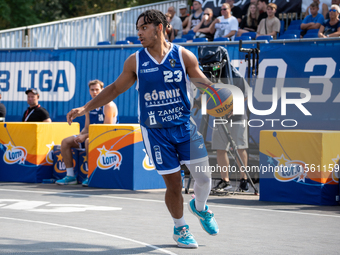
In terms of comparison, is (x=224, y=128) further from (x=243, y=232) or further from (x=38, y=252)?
(x=38, y=252)

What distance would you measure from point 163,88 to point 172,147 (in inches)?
21.0

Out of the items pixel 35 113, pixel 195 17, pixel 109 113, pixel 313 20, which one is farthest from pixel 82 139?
pixel 195 17

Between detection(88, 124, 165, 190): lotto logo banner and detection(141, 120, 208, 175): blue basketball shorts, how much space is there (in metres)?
4.29

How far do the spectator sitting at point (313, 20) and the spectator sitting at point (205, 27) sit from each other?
255cm

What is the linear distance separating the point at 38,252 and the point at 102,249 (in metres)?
0.55

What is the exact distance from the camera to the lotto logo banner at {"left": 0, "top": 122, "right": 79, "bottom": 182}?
1013cm

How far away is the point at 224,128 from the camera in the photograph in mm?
8664

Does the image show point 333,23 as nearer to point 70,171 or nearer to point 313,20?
point 313,20

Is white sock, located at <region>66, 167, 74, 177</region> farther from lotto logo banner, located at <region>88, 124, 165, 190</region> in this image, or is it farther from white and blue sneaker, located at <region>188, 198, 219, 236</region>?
white and blue sneaker, located at <region>188, 198, 219, 236</region>

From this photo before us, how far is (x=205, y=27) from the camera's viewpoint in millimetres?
14984

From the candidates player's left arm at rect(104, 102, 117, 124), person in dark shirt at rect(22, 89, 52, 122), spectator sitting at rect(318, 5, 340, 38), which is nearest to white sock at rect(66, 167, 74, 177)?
player's left arm at rect(104, 102, 117, 124)

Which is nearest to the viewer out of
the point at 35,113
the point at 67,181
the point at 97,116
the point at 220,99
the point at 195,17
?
the point at 220,99

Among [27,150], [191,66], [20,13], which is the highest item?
[20,13]

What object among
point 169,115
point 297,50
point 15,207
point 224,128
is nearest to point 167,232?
point 169,115
